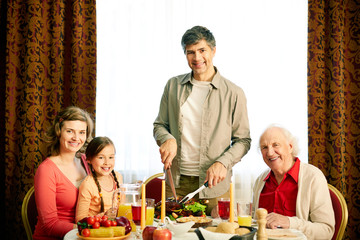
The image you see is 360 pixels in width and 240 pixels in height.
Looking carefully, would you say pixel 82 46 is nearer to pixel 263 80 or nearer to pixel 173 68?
pixel 173 68

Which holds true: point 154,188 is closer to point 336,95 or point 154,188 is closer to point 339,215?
point 339,215

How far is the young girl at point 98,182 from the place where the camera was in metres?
2.20

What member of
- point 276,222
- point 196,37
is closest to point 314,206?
point 276,222

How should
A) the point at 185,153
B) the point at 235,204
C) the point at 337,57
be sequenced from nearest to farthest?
the point at 235,204 < the point at 185,153 < the point at 337,57

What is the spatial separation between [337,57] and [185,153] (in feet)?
6.16

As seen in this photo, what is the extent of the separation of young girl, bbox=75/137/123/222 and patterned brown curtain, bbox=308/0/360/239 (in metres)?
1.92

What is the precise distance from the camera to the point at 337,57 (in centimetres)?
346

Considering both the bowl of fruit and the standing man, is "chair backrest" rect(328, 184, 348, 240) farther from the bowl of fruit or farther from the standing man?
the bowl of fruit

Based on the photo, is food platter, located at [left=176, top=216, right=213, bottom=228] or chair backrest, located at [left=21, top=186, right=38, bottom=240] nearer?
food platter, located at [left=176, top=216, right=213, bottom=228]

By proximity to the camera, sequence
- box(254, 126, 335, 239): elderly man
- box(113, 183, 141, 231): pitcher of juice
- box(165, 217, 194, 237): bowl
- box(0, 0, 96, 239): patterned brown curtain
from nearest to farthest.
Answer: box(165, 217, 194, 237): bowl → box(113, 183, 141, 231): pitcher of juice → box(254, 126, 335, 239): elderly man → box(0, 0, 96, 239): patterned brown curtain

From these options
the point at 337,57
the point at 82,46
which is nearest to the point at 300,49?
the point at 337,57

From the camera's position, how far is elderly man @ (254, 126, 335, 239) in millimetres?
2004

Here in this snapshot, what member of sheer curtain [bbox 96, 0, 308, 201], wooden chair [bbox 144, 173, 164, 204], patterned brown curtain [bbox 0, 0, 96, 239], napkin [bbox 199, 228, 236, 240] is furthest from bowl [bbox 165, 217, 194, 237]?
patterned brown curtain [bbox 0, 0, 96, 239]

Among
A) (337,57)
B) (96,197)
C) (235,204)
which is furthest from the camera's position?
(337,57)
